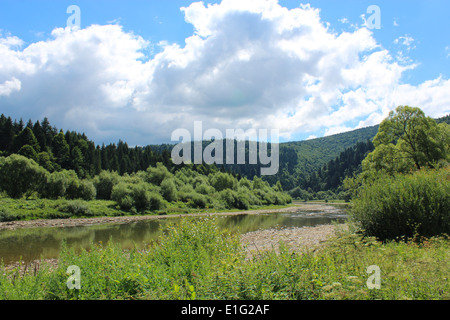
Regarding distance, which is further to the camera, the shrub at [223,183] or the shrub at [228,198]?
the shrub at [223,183]

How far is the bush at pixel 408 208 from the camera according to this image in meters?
13.7

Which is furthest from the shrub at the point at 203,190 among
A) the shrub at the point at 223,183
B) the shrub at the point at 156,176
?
the shrub at the point at 156,176

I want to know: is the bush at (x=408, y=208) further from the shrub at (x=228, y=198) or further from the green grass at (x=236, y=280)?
the shrub at (x=228, y=198)

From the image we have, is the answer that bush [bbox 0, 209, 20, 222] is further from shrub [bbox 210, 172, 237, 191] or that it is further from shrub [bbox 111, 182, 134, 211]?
shrub [bbox 210, 172, 237, 191]

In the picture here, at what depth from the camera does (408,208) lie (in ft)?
46.5

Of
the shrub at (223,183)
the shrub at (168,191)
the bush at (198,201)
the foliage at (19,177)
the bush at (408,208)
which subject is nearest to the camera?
the bush at (408,208)

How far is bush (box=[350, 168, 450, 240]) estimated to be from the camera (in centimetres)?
1370

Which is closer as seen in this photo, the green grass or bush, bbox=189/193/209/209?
the green grass

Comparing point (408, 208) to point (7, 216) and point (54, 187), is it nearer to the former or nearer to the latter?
point (7, 216)

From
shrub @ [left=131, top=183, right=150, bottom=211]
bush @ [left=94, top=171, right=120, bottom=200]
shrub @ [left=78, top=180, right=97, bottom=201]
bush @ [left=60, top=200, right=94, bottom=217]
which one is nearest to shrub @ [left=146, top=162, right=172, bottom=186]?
bush @ [left=94, top=171, right=120, bottom=200]

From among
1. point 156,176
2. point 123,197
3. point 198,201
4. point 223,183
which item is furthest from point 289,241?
point 223,183

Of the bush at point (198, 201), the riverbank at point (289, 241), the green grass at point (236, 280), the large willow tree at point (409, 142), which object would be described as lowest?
the bush at point (198, 201)
